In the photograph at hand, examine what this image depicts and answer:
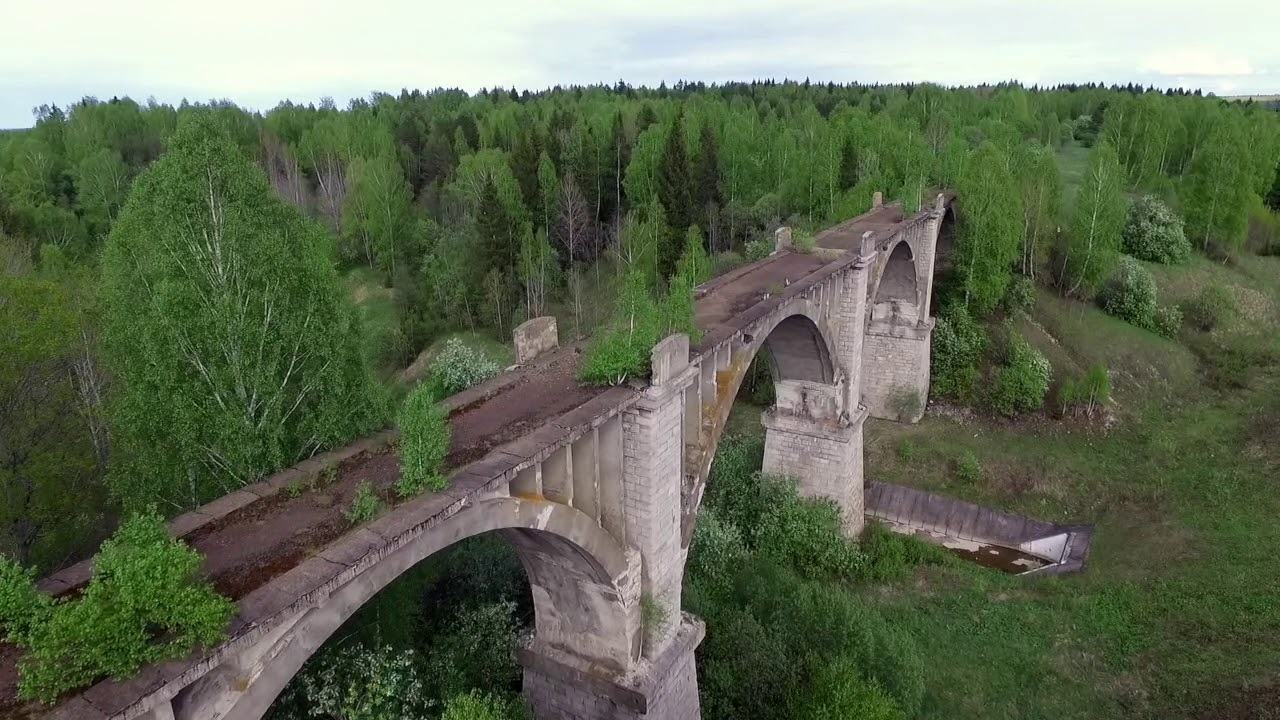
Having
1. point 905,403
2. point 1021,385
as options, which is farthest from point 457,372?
point 1021,385

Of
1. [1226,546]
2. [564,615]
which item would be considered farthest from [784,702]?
[1226,546]

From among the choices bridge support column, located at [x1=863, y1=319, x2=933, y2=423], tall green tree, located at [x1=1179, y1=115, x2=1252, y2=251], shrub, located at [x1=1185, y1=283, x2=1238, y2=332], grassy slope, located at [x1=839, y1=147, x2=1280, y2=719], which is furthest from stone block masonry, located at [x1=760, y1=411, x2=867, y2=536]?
tall green tree, located at [x1=1179, y1=115, x2=1252, y2=251]

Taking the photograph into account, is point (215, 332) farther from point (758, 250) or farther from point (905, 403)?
point (758, 250)

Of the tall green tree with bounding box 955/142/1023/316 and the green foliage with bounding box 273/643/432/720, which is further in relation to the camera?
the tall green tree with bounding box 955/142/1023/316

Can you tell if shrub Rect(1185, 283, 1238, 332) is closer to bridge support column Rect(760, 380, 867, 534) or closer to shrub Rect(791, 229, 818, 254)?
shrub Rect(791, 229, 818, 254)

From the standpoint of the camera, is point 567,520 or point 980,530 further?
point 980,530

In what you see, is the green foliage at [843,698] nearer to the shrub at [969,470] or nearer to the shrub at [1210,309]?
the shrub at [969,470]

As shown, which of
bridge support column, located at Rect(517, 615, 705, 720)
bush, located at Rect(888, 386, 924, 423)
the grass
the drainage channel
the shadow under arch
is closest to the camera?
bridge support column, located at Rect(517, 615, 705, 720)
